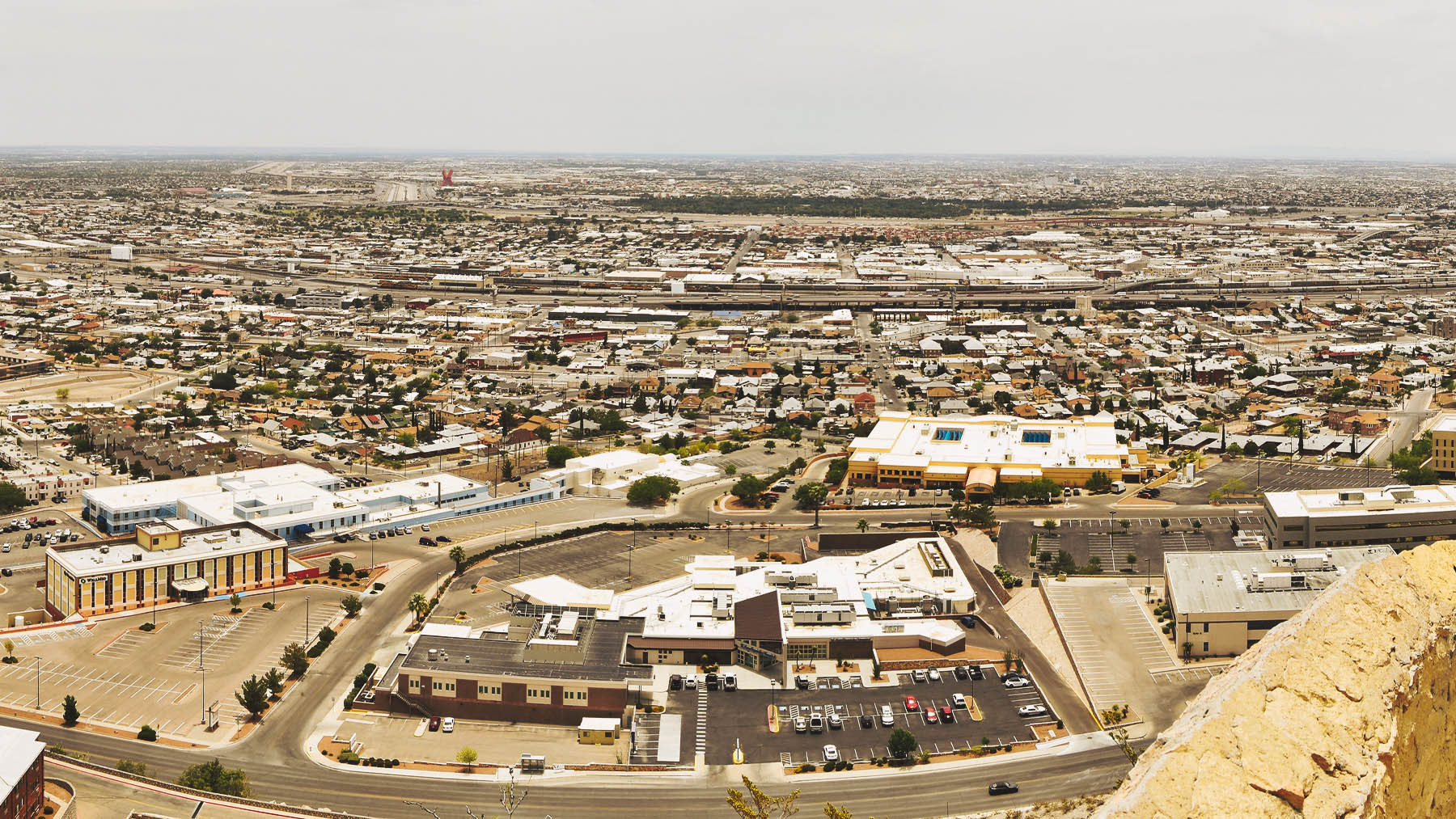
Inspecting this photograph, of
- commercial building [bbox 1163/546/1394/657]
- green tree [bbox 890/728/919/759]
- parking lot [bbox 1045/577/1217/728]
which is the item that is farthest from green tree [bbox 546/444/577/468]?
green tree [bbox 890/728/919/759]

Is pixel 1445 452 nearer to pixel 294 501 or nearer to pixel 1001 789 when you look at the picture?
pixel 1001 789

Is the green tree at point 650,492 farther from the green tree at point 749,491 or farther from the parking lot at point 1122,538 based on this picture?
the parking lot at point 1122,538

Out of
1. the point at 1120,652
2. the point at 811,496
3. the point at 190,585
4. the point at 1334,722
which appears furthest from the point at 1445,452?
the point at 1334,722

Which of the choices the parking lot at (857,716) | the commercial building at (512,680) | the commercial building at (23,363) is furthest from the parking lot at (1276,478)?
the commercial building at (23,363)

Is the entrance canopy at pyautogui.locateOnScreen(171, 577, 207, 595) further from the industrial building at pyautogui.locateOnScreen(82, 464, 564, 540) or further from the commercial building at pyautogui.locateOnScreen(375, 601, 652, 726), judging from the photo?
the commercial building at pyautogui.locateOnScreen(375, 601, 652, 726)

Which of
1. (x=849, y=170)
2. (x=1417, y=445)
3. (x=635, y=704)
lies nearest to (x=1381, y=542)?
(x=1417, y=445)

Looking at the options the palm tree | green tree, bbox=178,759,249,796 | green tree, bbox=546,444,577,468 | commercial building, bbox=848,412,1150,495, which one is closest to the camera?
green tree, bbox=178,759,249,796
